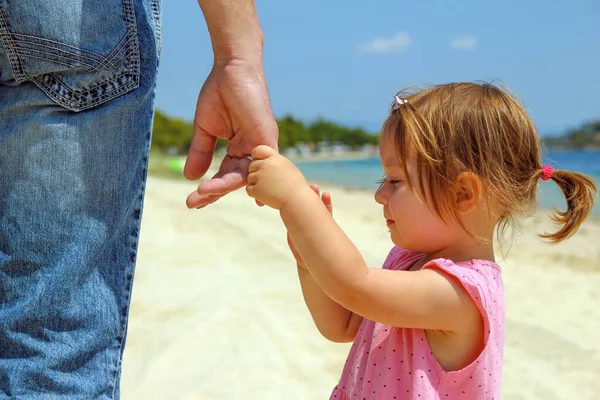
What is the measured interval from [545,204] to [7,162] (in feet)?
44.9

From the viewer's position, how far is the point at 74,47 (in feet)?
4.91

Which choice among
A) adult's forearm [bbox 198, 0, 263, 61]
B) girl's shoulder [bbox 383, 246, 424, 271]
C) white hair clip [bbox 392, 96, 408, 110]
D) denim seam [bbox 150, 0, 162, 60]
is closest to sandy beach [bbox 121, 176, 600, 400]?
girl's shoulder [bbox 383, 246, 424, 271]

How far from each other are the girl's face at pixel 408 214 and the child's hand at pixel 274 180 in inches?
9.2

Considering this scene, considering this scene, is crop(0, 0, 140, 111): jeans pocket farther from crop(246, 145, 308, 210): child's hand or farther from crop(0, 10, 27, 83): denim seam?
crop(246, 145, 308, 210): child's hand

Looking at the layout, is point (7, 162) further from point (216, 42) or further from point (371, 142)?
point (371, 142)

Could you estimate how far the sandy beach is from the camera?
2.64m

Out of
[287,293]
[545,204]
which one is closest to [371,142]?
[545,204]

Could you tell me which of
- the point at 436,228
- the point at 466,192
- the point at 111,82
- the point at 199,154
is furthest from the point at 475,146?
the point at 111,82

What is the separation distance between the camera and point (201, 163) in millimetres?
1889

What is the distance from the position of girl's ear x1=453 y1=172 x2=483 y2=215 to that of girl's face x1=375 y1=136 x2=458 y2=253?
57 millimetres

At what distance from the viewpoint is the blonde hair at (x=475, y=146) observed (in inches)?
62.0

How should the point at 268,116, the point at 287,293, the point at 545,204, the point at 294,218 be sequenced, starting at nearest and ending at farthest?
the point at 294,218
the point at 268,116
the point at 287,293
the point at 545,204

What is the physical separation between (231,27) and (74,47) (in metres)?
0.41

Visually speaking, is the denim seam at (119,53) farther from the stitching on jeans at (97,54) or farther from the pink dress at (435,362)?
the pink dress at (435,362)
